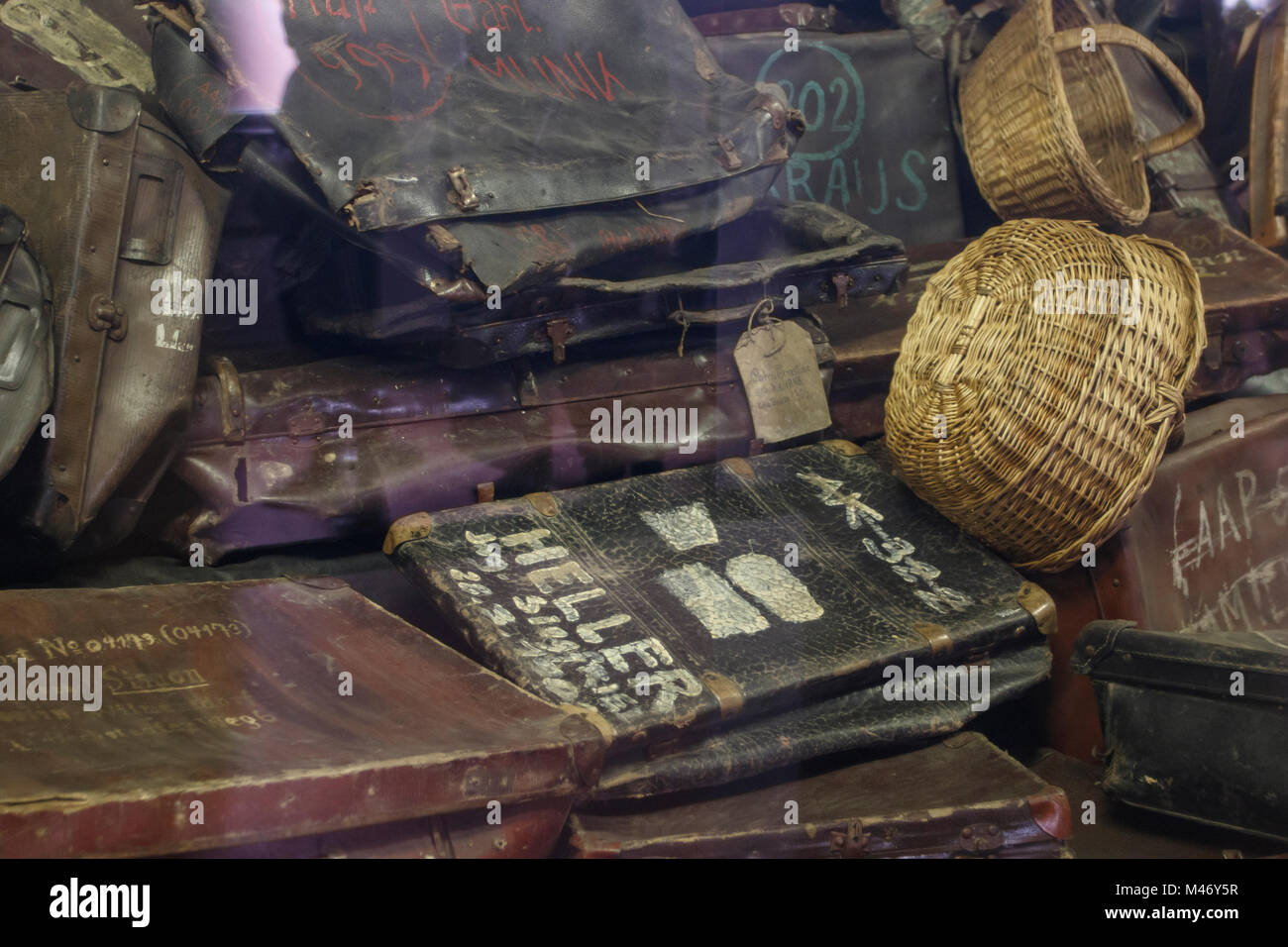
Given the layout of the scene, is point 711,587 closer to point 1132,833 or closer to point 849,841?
point 849,841

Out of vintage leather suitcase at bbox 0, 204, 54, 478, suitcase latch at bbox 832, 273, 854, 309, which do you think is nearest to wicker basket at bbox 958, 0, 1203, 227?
suitcase latch at bbox 832, 273, 854, 309

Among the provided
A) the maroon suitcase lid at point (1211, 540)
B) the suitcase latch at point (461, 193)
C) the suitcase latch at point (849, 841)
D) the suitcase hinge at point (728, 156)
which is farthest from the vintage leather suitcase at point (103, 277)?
the maroon suitcase lid at point (1211, 540)

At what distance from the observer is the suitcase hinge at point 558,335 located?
2.42 metres

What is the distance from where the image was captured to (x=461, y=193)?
2213mm

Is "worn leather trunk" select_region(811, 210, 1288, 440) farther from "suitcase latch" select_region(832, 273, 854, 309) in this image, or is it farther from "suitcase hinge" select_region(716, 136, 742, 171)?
"suitcase hinge" select_region(716, 136, 742, 171)

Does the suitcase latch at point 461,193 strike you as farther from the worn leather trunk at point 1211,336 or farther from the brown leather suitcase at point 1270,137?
the brown leather suitcase at point 1270,137

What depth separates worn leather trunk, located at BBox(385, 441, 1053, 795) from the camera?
2070 mm

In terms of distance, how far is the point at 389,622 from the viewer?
2137 millimetres

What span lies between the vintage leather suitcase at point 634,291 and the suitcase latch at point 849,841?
104 cm

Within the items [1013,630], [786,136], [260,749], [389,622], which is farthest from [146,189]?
[1013,630]

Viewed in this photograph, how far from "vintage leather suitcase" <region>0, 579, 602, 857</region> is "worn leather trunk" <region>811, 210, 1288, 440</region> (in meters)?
1.23

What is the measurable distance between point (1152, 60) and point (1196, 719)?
1779 mm
